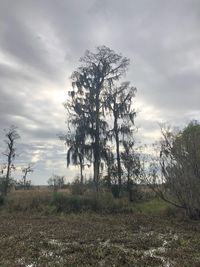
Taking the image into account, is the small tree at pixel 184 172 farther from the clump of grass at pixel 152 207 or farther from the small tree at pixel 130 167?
the small tree at pixel 130 167

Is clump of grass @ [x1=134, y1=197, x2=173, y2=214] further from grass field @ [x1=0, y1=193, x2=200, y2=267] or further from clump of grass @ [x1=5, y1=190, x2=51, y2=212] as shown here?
clump of grass @ [x1=5, y1=190, x2=51, y2=212]

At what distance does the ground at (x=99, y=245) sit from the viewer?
920 cm

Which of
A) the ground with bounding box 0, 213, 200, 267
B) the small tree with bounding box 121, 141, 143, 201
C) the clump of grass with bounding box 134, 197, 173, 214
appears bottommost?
the ground with bounding box 0, 213, 200, 267

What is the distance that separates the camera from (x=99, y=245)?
11438 millimetres

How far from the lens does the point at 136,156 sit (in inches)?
1117

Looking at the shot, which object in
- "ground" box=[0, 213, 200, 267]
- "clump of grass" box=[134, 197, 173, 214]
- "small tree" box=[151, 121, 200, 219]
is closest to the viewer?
"ground" box=[0, 213, 200, 267]

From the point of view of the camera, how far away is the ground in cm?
920

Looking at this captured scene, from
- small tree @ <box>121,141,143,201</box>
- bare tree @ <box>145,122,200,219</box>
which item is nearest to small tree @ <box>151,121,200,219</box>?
bare tree @ <box>145,122,200,219</box>

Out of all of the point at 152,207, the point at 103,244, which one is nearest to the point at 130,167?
the point at 152,207

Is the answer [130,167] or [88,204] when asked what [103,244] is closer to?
[88,204]

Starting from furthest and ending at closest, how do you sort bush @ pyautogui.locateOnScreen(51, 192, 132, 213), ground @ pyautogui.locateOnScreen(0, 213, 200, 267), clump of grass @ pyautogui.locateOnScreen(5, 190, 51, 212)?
1. clump of grass @ pyautogui.locateOnScreen(5, 190, 51, 212)
2. bush @ pyautogui.locateOnScreen(51, 192, 132, 213)
3. ground @ pyautogui.locateOnScreen(0, 213, 200, 267)

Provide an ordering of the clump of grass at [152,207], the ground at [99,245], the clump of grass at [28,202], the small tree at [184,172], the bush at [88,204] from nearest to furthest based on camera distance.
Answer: the ground at [99,245] < the small tree at [184,172] < the clump of grass at [152,207] < the bush at [88,204] < the clump of grass at [28,202]

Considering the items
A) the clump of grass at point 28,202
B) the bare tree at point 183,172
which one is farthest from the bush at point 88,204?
the bare tree at point 183,172

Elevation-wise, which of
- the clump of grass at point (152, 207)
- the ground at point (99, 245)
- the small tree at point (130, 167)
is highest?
the small tree at point (130, 167)
